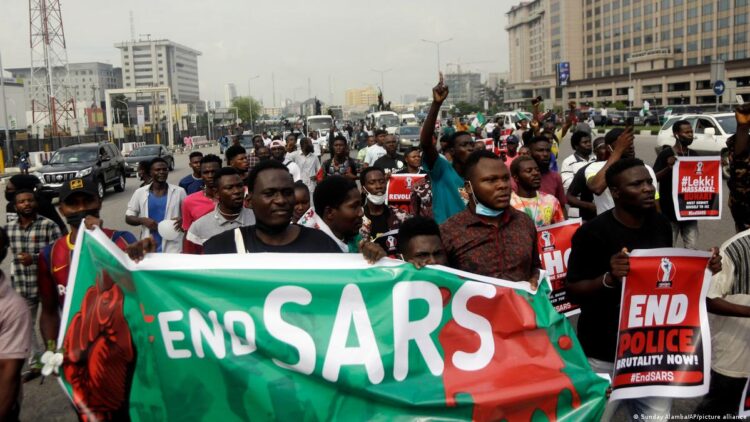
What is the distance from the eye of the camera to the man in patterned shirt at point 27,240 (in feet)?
18.2

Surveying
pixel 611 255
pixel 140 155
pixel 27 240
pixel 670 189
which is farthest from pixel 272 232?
pixel 140 155

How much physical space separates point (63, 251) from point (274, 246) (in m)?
1.51

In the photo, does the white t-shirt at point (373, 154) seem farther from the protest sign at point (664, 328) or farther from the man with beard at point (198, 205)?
the protest sign at point (664, 328)

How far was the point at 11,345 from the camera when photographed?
11.5 feet

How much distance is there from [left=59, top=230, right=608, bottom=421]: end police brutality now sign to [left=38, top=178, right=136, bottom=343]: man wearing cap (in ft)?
2.45

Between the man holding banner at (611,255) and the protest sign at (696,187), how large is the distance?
385 cm

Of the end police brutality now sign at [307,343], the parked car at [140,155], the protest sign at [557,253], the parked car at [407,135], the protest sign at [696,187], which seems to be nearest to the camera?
the end police brutality now sign at [307,343]

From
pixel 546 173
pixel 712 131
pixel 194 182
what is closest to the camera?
pixel 546 173

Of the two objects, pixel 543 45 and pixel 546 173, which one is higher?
pixel 543 45

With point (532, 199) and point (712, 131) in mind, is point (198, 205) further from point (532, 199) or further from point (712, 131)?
point (712, 131)

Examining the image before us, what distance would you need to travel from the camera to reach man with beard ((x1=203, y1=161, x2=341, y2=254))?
3709 millimetres

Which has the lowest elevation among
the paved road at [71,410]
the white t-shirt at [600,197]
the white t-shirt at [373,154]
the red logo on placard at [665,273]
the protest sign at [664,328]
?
the paved road at [71,410]

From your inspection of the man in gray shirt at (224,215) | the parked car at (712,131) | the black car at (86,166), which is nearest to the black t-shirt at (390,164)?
the man in gray shirt at (224,215)

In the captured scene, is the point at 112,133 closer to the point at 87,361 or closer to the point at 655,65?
the point at 87,361
